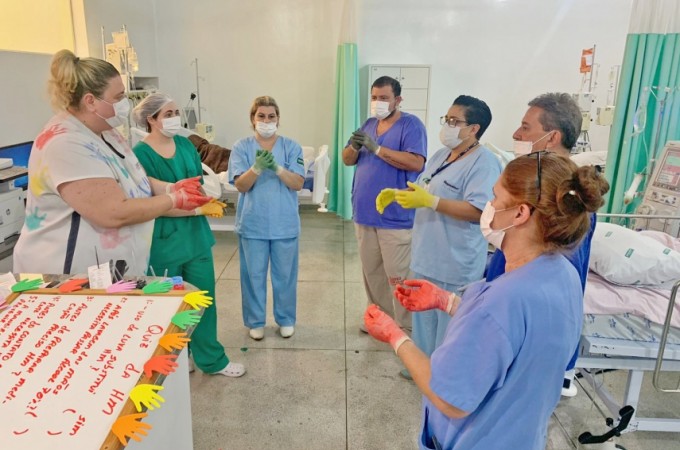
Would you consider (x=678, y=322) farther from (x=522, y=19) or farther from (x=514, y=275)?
(x=522, y=19)

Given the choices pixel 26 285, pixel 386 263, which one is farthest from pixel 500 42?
pixel 26 285

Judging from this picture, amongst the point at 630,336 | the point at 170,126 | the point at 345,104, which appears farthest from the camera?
the point at 345,104

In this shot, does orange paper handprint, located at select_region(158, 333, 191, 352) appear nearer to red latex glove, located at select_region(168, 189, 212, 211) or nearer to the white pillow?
red latex glove, located at select_region(168, 189, 212, 211)

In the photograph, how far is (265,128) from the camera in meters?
2.44

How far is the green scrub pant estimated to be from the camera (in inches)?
84.6

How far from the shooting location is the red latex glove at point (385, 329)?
1.08 m

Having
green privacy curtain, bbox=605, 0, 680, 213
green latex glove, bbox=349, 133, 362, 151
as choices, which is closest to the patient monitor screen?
green privacy curtain, bbox=605, 0, 680, 213

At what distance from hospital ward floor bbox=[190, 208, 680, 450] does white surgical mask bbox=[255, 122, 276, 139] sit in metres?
1.19

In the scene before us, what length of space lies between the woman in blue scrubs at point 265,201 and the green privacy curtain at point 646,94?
228 centimetres

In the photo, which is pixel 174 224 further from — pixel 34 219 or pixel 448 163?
pixel 448 163

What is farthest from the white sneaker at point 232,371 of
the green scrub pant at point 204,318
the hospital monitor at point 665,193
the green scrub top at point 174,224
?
the hospital monitor at point 665,193

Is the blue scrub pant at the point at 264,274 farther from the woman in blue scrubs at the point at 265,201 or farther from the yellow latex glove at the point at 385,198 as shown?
the yellow latex glove at the point at 385,198

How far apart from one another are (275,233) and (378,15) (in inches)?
137

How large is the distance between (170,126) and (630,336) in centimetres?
201
